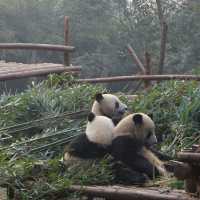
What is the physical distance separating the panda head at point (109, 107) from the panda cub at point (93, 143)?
0.91 metres

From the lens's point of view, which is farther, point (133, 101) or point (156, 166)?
point (133, 101)

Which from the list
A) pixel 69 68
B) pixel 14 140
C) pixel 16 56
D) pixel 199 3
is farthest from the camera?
pixel 16 56

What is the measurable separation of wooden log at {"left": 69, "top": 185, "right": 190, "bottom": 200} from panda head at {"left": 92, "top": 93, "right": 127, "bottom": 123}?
5.02ft

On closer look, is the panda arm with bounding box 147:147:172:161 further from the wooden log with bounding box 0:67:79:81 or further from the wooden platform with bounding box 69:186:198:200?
the wooden log with bounding box 0:67:79:81

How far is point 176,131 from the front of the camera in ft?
17.8

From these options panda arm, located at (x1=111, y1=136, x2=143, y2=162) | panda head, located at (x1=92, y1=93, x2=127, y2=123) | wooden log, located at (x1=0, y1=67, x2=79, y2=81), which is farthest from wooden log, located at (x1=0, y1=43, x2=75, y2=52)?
panda arm, located at (x1=111, y1=136, x2=143, y2=162)

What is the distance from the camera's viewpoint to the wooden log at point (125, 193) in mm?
4059

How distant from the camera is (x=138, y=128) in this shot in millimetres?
4918

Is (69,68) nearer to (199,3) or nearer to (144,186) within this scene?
(144,186)

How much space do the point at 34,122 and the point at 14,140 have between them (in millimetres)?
315

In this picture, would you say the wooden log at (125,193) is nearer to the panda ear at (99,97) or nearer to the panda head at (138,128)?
the panda head at (138,128)

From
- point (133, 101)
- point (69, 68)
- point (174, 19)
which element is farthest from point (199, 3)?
point (133, 101)

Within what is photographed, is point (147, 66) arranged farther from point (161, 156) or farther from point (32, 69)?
point (161, 156)

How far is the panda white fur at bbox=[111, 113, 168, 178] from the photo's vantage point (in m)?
4.71
